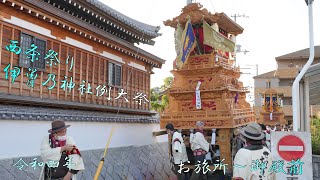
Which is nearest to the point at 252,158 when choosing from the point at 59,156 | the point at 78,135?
the point at 59,156

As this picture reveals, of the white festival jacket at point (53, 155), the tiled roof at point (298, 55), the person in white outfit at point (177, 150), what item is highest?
the tiled roof at point (298, 55)

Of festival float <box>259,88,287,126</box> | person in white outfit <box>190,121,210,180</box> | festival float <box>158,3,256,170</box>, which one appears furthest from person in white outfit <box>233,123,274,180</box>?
festival float <box>259,88,287,126</box>

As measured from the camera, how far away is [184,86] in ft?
43.1

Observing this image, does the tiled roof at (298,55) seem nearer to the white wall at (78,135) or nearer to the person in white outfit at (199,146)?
the white wall at (78,135)

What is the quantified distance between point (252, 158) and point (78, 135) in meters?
6.80

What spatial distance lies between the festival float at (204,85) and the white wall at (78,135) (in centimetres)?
164

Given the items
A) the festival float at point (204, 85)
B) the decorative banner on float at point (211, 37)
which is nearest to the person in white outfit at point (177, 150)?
the festival float at point (204, 85)

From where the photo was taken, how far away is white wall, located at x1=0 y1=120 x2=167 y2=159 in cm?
771

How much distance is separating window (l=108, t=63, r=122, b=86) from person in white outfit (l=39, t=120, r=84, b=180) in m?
7.92

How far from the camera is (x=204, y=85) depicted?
500 inches

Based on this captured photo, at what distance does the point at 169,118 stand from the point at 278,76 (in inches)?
1604

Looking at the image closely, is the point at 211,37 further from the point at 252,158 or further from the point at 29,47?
the point at 252,158

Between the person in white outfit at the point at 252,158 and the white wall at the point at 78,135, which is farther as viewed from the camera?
the white wall at the point at 78,135

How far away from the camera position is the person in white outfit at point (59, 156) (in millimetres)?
5594
